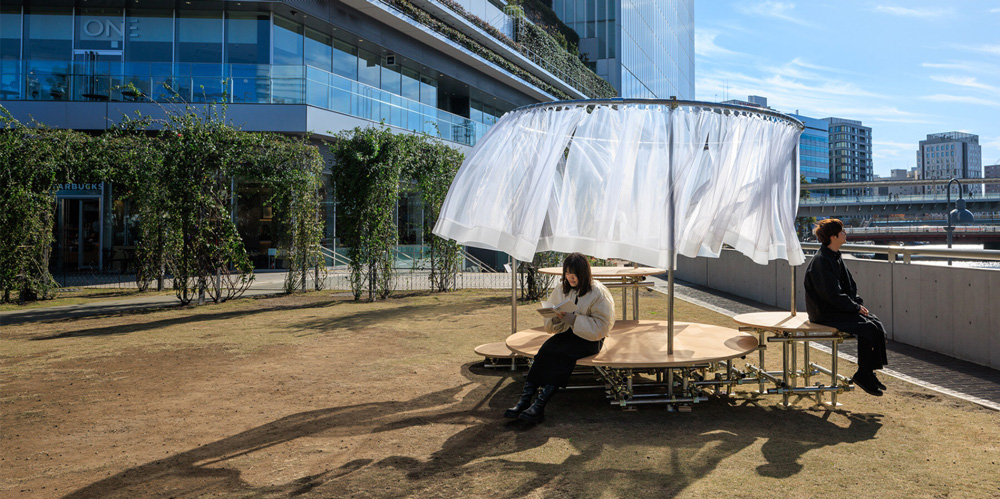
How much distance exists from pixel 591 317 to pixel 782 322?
1803 millimetres

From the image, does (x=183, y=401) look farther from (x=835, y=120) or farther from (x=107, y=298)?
(x=835, y=120)

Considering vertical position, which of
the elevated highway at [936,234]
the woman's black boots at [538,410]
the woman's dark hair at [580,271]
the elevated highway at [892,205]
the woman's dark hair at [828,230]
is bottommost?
the woman's black boots at [538,410]

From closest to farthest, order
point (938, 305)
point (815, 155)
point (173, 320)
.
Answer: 1. point (938, 305)
2. point (173, 320)
3. point (815, 155)

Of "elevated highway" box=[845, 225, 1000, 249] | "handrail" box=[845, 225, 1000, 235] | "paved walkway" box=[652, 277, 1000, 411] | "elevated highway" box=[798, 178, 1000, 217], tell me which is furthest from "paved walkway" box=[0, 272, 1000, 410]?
"handrail" box=[845, 225, 1000, 235]

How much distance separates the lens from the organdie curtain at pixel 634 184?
18.5ft

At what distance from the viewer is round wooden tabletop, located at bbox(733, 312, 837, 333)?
5621 mm

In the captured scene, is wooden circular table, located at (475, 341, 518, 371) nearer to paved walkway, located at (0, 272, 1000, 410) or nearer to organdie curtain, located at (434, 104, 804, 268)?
organdie curtain, located at (434, 104, 804, 268)

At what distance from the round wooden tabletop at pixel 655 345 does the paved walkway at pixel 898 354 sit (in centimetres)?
205

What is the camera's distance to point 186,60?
22812 millimetres

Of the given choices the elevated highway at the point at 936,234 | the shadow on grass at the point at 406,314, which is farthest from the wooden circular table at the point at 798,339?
the elevated highway at the point at 936,234

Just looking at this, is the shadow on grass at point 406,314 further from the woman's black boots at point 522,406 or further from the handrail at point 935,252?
the handrail at point 935,252

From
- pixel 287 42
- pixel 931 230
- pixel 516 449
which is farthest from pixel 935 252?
pixel 931 230

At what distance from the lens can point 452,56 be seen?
30953 mm

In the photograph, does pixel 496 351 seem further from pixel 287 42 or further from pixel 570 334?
pixel 287 42
